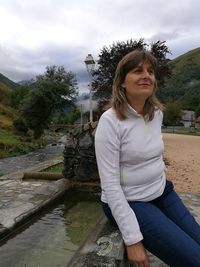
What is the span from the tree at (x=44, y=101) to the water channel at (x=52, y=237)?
37.1m

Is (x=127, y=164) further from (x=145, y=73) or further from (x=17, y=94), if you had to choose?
(x=17, y=94)

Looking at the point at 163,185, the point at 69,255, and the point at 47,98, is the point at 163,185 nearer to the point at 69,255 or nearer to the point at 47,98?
the point at 69,255

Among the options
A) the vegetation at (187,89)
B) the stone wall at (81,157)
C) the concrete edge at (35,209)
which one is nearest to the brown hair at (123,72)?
the concrete edge at (35,209)

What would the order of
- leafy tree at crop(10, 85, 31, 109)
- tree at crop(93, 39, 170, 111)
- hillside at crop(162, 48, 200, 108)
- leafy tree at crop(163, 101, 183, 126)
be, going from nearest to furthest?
1. tree at crop(93, 39, 170, 111)
2. leafy tree at crop(163, 101, 183, 126)
3. leafy tree at crop(10, 85, 31, 109)
4. hillside at crop(162, 48, 200, 108)

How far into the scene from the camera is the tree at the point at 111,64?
25.2 m

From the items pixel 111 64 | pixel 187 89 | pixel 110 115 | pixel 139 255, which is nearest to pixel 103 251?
pixel 139 255

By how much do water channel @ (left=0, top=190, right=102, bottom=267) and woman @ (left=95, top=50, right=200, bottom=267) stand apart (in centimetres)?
187

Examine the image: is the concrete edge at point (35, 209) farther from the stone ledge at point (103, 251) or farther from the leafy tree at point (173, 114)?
A: the leafy tree at point (173, 114)

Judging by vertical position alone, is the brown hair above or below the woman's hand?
above

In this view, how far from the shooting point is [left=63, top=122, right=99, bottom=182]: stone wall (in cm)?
752

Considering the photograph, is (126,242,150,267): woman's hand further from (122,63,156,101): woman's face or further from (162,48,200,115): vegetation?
(162,48,200,115): vegetation

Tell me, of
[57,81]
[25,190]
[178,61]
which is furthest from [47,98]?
[178,61]

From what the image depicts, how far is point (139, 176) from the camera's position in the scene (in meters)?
2.43

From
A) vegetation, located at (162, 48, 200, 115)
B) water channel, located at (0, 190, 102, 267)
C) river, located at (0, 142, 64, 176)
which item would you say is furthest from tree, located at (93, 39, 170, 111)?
vegetation, located at (162, 48, 200, 115)
